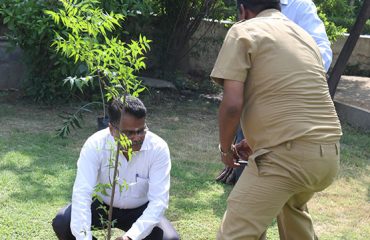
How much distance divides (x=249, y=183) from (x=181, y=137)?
390cm

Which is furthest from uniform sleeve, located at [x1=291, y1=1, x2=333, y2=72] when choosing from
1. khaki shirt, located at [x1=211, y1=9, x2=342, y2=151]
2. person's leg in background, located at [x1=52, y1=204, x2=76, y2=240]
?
person's leg in background, located at [x1=52, y1=204, x2=76, y2=240]

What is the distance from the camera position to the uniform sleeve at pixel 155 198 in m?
3.17

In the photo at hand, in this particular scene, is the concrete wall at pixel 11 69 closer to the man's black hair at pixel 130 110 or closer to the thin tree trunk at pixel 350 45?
the thin tree trunk at pixel 350 45

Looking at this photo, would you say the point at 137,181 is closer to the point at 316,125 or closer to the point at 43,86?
the point at 316,125

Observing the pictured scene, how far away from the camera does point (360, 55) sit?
1038 cm

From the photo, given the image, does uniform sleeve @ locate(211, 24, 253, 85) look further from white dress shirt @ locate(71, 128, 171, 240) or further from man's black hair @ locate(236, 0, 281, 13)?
white dress shirt @ locate(71, 128, 171, 240)

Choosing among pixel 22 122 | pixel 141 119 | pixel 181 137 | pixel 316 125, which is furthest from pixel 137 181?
pixel 22 122

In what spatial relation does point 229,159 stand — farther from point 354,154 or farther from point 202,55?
point 202,55

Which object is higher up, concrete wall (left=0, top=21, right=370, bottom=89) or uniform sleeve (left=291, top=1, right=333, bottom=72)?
uniform sleeve (left=291, top=1, right=333, bottom=72)

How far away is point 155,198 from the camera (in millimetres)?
3279

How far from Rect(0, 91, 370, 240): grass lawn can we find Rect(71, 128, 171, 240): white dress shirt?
88 centimetres

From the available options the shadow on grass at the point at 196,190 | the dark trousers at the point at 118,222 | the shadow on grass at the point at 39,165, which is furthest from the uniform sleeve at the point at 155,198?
the shadow on grass at the point at 39,165

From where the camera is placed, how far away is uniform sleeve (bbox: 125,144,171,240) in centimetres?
317

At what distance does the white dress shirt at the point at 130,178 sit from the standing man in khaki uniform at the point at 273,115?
0.51 metres
